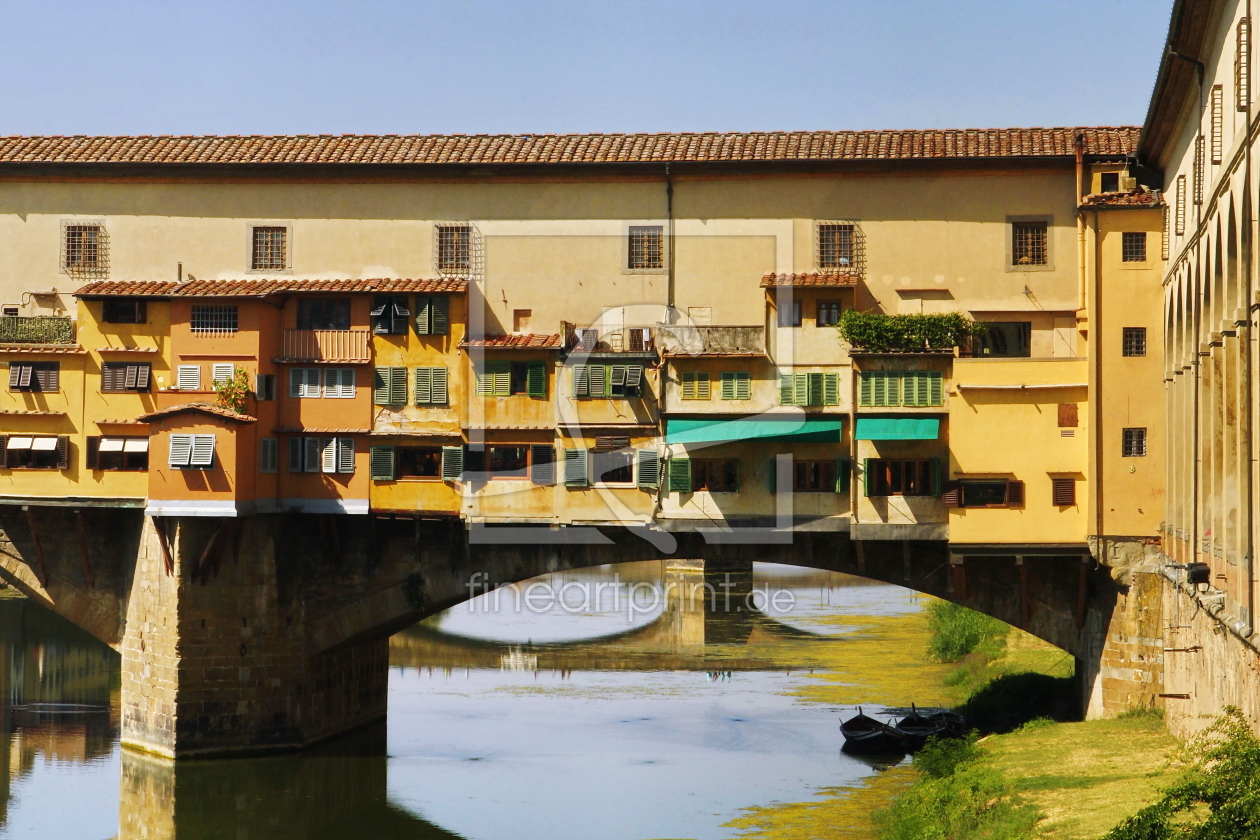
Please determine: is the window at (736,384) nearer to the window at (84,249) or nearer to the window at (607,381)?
the window at (607,381)

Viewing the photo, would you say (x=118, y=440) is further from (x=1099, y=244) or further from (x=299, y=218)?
(x=1099, y=244)

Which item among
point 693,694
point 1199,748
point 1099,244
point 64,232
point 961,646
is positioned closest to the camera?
point 1199,748

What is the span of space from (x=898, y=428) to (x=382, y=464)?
11.7 m

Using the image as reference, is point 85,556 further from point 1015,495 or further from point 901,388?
point 1015,495

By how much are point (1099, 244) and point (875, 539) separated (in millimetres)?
7637

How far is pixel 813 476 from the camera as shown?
105 feet

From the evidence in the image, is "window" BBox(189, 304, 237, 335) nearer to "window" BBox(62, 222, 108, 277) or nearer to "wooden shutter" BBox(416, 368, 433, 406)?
"window" BBox(62, 222, 108, 277)

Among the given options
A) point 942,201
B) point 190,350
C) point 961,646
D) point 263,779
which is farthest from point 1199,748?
point 961,646

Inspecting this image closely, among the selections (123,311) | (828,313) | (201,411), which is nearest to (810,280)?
(828,313)

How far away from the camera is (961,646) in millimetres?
48062

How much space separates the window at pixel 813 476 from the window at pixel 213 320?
522 inches

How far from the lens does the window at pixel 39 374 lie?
3466cm

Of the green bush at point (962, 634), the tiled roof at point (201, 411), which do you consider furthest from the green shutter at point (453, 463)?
the green bush at point (962, 634)

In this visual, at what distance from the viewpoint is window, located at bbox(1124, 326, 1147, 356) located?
29.9 metres
